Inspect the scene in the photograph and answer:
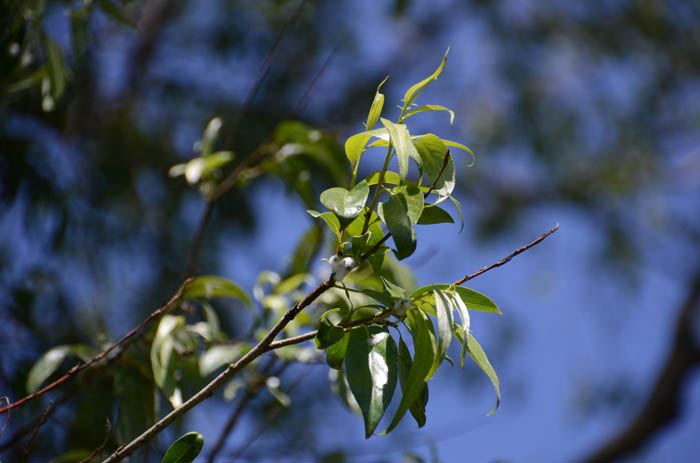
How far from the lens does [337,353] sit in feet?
1.64

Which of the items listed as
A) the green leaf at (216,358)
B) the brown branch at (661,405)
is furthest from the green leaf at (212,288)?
the brown branch at (661,405)

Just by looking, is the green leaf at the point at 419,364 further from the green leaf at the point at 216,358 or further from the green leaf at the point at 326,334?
the green leaf at the point at 216,358

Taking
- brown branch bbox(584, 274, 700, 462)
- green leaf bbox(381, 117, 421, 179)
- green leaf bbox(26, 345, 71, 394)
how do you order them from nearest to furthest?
green leaf bbox(381, 117, 421, 179), green leaf bbox(26, 345, 71, 394), brown branch bbox(584, 274, 700, 462)

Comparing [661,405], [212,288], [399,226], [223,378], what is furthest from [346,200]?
[661,405]

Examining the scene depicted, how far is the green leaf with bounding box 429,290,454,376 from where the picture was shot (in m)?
0.42

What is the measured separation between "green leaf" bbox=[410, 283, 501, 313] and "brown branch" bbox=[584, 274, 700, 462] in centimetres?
219

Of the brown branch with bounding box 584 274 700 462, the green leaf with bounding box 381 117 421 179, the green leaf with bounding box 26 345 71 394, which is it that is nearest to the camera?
the green leaf with bounding box 381 117 421 179

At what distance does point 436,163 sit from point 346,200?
0.25 ft

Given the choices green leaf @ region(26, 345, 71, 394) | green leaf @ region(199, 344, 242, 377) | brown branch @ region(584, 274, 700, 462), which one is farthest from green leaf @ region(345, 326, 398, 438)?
brown branch @ region(584, 274, 700, 462)

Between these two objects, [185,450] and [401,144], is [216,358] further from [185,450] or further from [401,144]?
[401,144]

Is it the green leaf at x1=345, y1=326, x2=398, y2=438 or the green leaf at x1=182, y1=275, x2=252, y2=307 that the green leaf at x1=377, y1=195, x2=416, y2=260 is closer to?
the green leaf at x1=345, y1=326, x2=398, y2=438

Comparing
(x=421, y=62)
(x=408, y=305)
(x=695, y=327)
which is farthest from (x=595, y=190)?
(x=408, y=305)

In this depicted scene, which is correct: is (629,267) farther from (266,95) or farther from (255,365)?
(255,365)

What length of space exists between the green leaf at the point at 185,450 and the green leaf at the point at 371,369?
13cm
